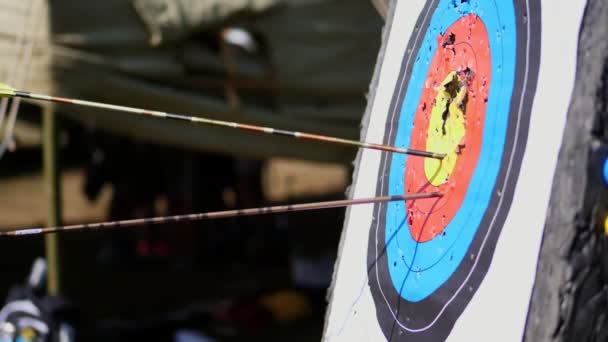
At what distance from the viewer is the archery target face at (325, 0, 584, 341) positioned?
2.89 feet

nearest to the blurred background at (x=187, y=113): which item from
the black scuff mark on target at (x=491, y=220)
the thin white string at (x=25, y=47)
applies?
the thin white string at (x=25, y=47)

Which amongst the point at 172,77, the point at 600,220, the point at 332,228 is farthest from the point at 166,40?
the point at 332,228

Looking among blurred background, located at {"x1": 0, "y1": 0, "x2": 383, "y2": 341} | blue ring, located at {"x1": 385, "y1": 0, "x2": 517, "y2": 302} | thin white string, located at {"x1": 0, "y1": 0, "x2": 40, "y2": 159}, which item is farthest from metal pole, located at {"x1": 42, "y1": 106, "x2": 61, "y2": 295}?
blue ring, located at {"x1": 385, "y1": 0, "x2": 517, "y2": 302}

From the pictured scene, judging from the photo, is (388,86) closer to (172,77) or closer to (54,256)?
(172,77)

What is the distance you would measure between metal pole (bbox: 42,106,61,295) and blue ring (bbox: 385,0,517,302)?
1.89m

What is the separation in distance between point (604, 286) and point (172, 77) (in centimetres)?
A: 220

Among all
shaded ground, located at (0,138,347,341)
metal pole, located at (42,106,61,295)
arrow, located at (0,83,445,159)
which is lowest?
shaded ground, located at (0,138,347,341)

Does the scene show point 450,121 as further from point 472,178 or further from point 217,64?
point 217,64

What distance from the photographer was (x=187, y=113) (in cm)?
288

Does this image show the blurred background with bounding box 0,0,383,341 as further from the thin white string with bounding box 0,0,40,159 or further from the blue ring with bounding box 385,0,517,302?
the blue ring with bounding box 385,0,517,302

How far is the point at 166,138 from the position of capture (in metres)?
3.01

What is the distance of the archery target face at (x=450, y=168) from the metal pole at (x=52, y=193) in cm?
178

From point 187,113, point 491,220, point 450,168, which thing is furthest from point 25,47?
point 491,220

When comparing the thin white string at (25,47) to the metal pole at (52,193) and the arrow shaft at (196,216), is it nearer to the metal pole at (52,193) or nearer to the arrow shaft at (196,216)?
the metal pole at (52,193)
